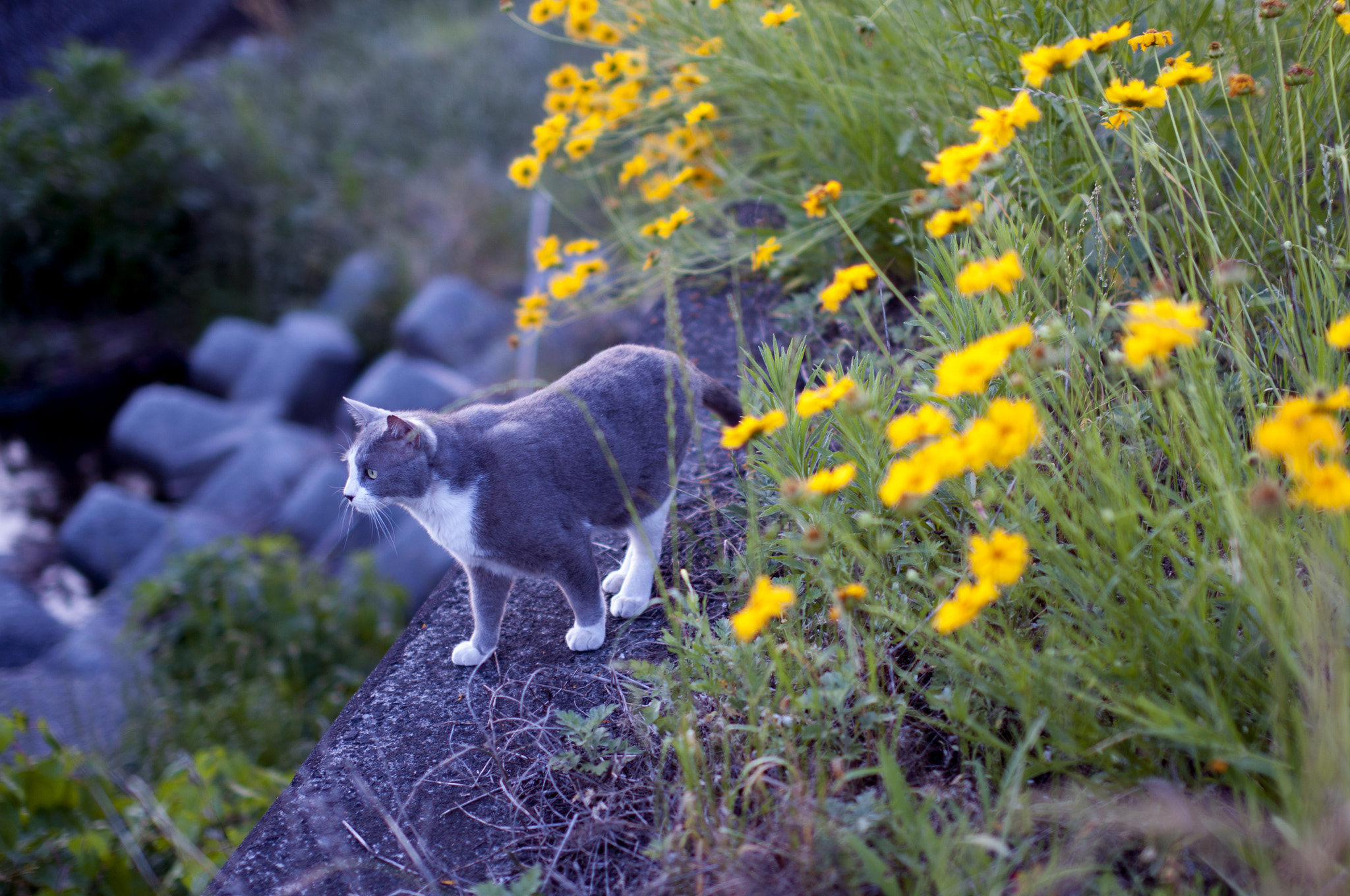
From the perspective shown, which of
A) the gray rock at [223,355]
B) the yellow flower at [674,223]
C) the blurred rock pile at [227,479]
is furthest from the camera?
the gray rock at [223,355]

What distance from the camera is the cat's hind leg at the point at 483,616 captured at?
2.03m

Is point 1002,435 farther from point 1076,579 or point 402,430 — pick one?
point 402,430

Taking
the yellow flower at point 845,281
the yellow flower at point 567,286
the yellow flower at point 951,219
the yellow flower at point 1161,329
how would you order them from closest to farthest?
the yellow flower at point 1161,329, the yellow flower at point 951,219, the yellow flower at point 845,281, the yellow flower at point 567,286

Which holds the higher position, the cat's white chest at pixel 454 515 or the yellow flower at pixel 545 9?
the yellow flower at pixel 545 9

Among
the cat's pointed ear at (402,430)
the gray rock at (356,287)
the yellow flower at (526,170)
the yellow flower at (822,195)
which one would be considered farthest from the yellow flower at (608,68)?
the gray rock at (356,287)

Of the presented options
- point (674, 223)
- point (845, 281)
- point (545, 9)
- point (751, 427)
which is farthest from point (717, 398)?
point (545, 9)

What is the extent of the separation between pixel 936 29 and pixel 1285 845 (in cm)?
208

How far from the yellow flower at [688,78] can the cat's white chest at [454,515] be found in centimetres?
160

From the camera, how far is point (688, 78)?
283 centimetres

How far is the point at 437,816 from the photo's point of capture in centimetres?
163

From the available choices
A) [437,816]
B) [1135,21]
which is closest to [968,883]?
[437,816]

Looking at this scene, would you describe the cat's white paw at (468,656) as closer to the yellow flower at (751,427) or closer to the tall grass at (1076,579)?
the tall grass at (1076,579)

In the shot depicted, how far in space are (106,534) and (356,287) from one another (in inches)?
111

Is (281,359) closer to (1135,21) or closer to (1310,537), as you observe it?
(1135,21)
